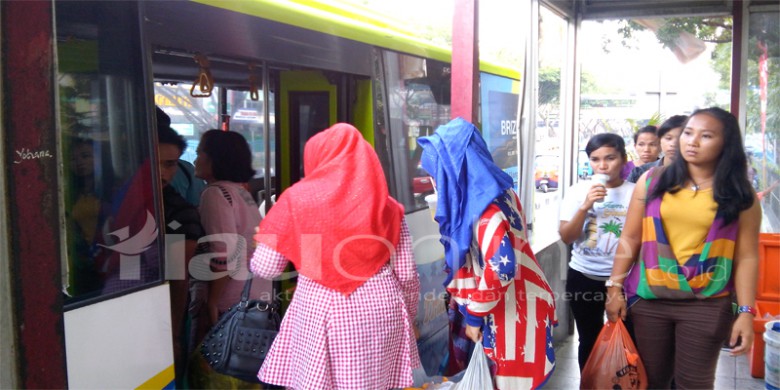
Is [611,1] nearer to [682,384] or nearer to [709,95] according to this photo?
[709,95]

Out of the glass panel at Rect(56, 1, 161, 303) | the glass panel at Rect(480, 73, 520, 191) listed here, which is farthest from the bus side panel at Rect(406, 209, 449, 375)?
the glass panel at Rect(56, 1, 161, 303)

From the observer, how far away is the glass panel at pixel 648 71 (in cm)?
652

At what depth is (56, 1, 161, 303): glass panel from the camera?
235 centimetres

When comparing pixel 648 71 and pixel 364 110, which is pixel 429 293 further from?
pixel 648 71

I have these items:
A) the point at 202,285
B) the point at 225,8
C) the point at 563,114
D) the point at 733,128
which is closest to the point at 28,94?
the point at 225,8

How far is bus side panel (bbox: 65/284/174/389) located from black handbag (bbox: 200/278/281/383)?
0.28m

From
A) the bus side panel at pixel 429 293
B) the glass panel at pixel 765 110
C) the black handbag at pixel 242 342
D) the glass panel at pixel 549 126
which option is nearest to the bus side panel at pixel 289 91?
the bus side panel at pixel 429 293

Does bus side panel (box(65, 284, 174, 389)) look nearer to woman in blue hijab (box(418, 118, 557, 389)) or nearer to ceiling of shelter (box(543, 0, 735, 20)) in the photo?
woman in blue hijab (box(418, 118, 557, 389))

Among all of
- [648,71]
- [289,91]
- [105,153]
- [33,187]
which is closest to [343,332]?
[105,153]

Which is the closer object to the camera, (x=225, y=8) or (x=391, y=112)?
(x=225, y=8)

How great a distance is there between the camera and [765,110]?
20.3ft

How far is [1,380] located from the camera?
188 cm

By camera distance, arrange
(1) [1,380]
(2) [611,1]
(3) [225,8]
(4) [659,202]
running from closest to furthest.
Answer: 1. (1) [1,380]
2. (4) [659,202]
3. (3) [225,8]
4. (2) [611,1]

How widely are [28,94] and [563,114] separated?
5.44 meters
